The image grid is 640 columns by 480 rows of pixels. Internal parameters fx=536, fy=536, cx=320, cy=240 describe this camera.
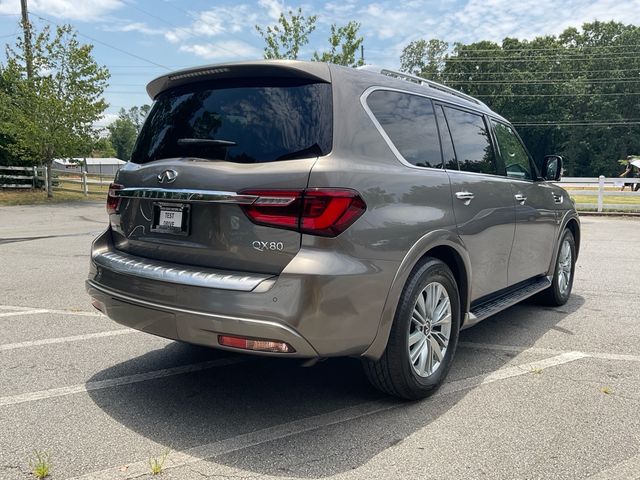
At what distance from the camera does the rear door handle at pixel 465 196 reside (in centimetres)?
362

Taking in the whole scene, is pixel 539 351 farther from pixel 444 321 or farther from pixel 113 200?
pixel 113 200

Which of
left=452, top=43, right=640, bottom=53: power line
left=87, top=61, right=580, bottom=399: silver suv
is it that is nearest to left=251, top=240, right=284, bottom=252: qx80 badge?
left=87, top=61, right=580, bottom=399: silver suv

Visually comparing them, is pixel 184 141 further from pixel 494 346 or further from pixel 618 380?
pixel 618 380

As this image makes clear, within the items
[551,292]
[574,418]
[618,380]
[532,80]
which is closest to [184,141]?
[574,418]

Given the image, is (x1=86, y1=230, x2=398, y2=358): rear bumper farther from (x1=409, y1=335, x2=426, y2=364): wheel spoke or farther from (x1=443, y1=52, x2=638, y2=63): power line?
(x1=443, y1=52, x2=638, y2=63): power line

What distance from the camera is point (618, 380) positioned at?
12.0 feet

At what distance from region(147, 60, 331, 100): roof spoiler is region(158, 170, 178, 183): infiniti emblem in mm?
661

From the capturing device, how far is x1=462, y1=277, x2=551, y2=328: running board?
3.82 meters

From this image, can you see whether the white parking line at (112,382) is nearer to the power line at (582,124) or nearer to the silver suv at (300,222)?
the silver suv at (300,222)

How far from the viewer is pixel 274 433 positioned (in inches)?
113

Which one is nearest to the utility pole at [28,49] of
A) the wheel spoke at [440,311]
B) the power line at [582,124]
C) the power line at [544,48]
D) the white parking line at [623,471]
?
the wheel spoke at [440,311]

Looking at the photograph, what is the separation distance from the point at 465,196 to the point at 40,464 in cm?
293

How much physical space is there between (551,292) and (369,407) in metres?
3.23

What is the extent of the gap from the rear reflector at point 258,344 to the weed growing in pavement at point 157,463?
0.63 meters
